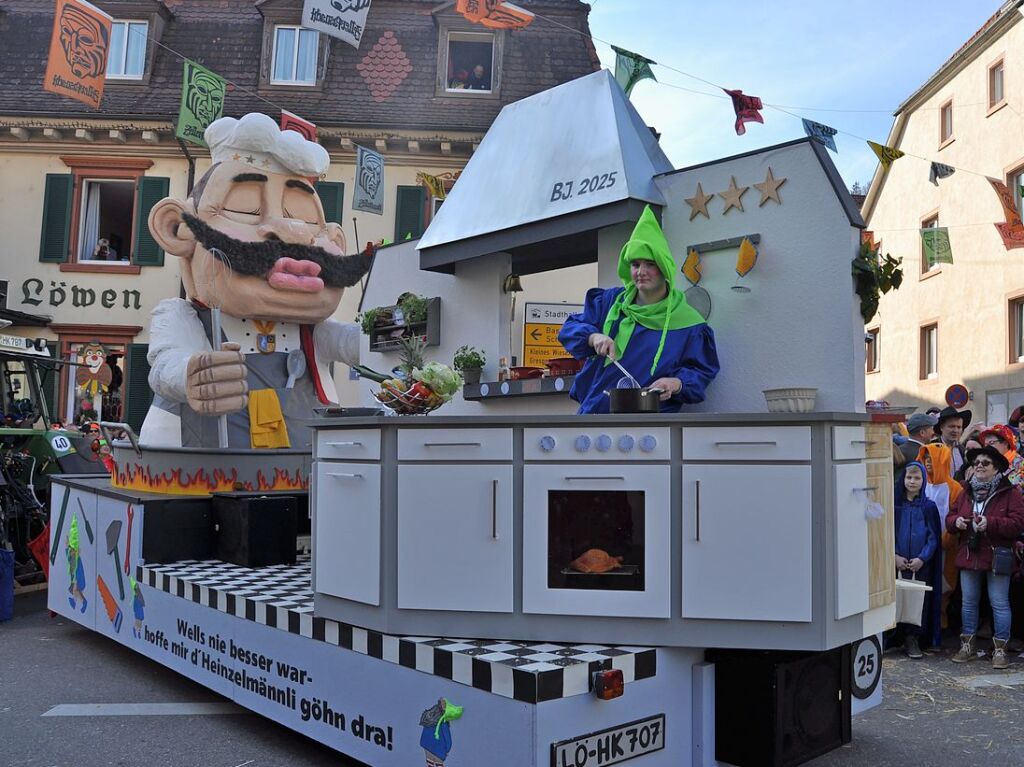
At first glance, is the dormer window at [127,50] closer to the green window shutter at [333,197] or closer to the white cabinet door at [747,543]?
the green window shutter at [333,197]

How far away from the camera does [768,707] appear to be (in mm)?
3402

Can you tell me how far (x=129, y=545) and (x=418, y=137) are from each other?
1025 cm

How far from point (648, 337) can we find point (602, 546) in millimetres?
1184

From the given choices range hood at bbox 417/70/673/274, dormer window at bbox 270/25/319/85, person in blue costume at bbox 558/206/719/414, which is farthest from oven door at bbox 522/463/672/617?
dormer window at bbox 270/25/319/85

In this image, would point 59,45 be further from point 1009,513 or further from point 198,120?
point 1009,513

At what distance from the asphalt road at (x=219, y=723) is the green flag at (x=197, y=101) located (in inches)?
219

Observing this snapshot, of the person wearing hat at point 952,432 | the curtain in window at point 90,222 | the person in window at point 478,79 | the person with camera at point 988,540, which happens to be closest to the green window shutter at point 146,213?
the curtain in window at point 90,222

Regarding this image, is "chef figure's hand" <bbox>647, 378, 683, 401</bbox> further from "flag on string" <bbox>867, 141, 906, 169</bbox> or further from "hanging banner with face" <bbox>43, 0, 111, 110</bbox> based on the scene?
"hanging banner with face" <bbox>43, 0, 111, 110</bbox>

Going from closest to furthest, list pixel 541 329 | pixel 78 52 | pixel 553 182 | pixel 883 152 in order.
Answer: pixel 553 182 → pixel 883 152 → pixel 78 52 → pixel 541 329

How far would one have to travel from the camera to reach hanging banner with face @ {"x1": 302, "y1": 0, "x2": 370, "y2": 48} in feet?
26.8

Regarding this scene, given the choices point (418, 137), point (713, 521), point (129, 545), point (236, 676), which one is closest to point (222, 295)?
point (129, 545)

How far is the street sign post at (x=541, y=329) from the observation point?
436 inches

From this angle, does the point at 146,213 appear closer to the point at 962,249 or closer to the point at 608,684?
the point at 608,684

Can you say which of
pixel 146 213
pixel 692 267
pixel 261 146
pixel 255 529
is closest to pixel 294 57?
pixel 146 213
